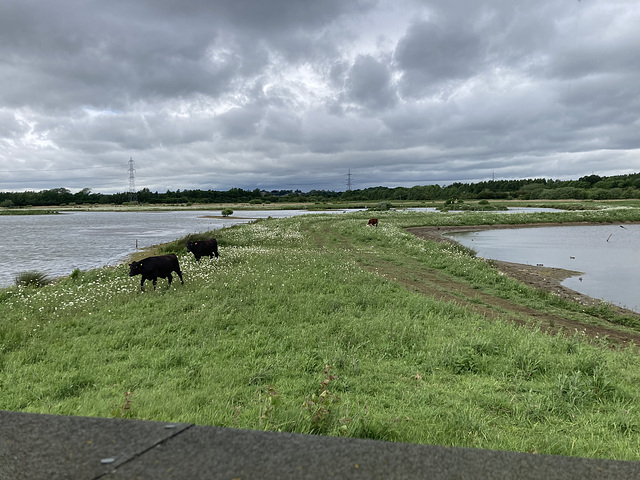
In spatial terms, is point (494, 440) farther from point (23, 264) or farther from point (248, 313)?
point (23, 264)

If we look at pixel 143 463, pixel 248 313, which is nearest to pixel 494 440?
pixel 143 463

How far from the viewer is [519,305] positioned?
46.8 ft

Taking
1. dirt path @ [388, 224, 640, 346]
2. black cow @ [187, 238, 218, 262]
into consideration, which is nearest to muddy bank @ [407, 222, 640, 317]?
dirt path @ [388, 224, 640, 346]

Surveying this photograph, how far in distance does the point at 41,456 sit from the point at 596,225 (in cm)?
6950

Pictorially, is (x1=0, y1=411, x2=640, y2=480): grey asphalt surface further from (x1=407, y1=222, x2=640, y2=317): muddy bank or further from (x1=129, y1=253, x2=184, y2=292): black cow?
(x1=407, y1=222, x2=640, y2=317): muddy bank

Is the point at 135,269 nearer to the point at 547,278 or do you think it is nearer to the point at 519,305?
the point at 519,305

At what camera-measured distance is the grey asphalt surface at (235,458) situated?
2.45 meters

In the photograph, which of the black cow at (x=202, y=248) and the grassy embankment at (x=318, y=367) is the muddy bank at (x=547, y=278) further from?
the black cow at (x=202, y=248)

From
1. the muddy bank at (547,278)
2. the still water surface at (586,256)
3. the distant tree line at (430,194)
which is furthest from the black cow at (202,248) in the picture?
the distant tree line at (430,194)

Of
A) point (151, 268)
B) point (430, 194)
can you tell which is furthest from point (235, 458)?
point (430, 194)

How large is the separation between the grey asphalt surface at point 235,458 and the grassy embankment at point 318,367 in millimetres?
1514

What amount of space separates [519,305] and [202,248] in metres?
15.4

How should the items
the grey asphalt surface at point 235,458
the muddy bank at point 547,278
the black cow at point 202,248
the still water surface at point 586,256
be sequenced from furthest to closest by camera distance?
the black cow at point 202,248 < the still water surface at point 586,256 < the muddy bank at point 547,278 < the grey asphalt surface at point 235,458

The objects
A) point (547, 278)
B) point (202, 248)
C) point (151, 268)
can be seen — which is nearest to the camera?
point (151, 268)
